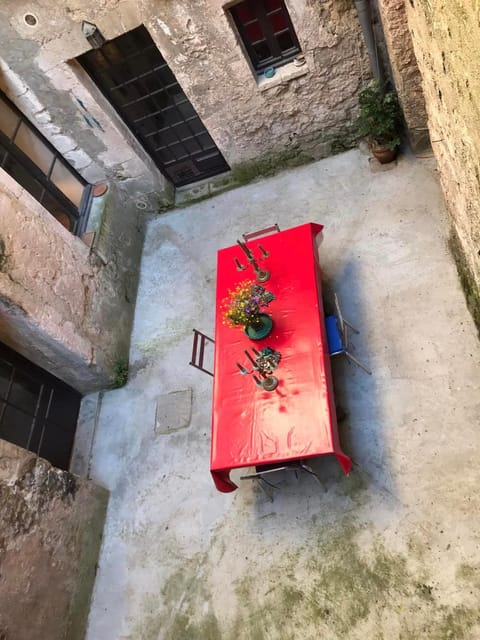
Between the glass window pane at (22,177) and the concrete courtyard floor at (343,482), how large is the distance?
202cm

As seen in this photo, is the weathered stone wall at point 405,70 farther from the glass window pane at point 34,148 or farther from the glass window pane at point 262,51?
the glass window pane at point 34,148

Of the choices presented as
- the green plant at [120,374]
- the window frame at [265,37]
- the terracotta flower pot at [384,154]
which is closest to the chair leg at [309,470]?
the green plant at [120,374]

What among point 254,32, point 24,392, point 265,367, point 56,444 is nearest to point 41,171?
point 24,392

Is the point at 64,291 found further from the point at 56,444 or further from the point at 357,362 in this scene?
the point at 357,362

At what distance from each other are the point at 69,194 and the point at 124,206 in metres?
0.70

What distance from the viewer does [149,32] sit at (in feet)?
16.0

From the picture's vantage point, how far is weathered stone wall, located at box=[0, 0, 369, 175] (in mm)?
4683

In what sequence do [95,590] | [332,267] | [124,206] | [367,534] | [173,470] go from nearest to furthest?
[367,534] → [95,590] → [173,470] → [332,267] → [124,206]

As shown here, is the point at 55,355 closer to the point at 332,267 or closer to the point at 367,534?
the point at 332,267

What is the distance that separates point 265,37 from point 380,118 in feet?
5.05

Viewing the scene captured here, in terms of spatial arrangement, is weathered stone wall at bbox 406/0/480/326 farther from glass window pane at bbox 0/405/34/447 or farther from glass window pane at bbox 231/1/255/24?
glass window pane at bbox 0/405/34/447

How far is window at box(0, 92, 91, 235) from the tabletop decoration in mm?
2626

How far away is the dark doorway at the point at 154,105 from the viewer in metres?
5.24

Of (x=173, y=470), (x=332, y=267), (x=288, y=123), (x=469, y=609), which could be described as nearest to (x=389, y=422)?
(x=469, y=609)
